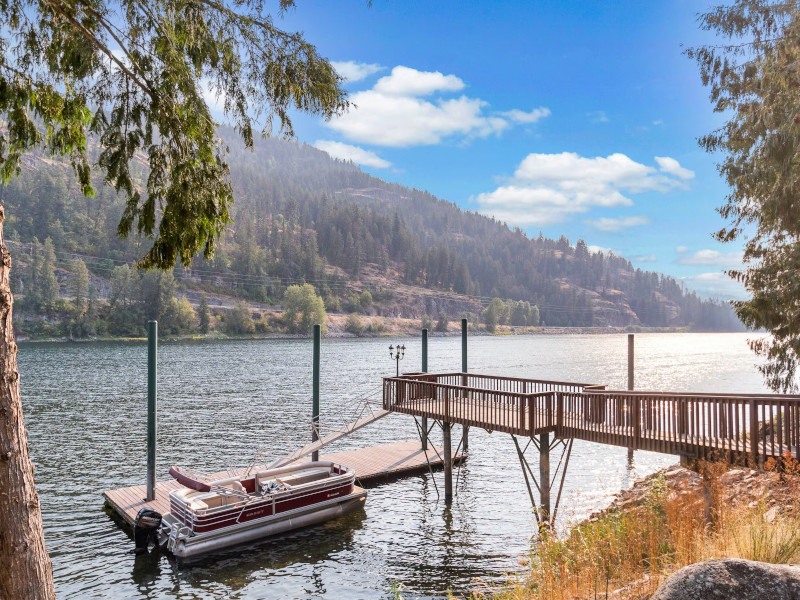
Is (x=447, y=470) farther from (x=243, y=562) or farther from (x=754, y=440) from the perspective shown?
(x=754, y=440)

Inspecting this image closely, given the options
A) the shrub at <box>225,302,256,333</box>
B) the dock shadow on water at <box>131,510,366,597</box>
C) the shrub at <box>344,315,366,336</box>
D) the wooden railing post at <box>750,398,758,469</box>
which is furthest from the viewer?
the shrub at <box>344,315,366,336</box>

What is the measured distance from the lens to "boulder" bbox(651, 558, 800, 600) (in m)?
4.66

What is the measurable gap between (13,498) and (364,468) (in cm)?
1723

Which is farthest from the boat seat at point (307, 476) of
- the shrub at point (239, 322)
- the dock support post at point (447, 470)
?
the shrub at point (239, 322)

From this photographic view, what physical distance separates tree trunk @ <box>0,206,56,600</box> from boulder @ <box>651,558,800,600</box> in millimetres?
5678

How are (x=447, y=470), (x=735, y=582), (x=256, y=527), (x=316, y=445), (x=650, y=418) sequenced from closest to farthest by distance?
(x=735, y=582)
(x=650, y=418)
(x=256, y=527)
(x=316, y=445)
(x=447, y=470)

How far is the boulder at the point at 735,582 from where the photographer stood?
466 centimetres

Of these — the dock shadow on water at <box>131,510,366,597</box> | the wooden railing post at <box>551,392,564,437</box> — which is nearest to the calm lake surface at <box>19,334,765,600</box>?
the dock shadow on water at <box>131,510,366,597</box>

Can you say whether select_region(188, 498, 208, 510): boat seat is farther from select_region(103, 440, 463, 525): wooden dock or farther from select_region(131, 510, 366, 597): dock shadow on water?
select_region(103, 440, 463, 525): wooden dock

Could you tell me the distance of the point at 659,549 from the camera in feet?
28.7

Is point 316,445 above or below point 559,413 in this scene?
below

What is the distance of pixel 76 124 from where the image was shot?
8.73m

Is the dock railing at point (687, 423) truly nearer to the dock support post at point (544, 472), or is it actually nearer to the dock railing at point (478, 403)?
the dock support post at point (544, 472)

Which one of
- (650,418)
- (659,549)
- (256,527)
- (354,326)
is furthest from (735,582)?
(354,326)
